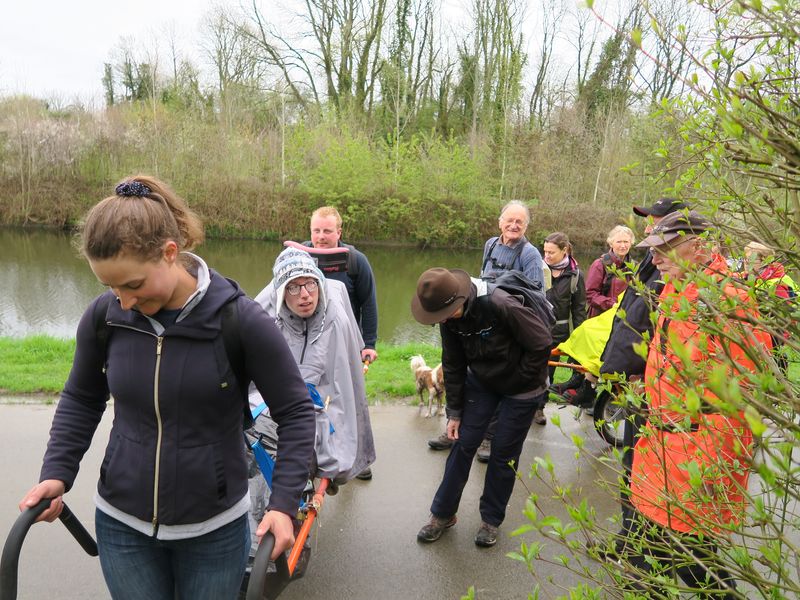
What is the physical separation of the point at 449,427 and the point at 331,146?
25584 millimetres

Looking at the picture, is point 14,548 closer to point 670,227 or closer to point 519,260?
point 670,227

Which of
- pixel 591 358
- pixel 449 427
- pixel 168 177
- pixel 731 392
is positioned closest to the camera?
pixel 731 392

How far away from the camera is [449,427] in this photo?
3846mm

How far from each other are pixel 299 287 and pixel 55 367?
538 centimetres

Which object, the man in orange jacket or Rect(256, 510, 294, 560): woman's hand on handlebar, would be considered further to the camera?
Rect(256, 510, 294, 560): woman's hand on handlebar

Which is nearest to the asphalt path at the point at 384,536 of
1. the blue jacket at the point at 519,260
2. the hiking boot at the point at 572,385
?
the hiking boot at the point at 572,385

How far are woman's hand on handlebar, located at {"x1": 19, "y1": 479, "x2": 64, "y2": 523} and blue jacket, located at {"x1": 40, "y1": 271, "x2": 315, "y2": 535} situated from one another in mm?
30

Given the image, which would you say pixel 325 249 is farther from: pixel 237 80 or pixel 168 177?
pixel 237 80

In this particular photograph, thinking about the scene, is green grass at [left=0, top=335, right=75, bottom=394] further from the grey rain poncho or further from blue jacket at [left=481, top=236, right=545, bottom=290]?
blue jacket at [left=481, top=236, right=545, bottom=290]

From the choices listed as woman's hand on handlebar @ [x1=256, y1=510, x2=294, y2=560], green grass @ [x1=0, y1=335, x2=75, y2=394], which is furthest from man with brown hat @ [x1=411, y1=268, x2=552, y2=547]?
green grass @ [x1=0, y1=335, x2=75, y2=394]

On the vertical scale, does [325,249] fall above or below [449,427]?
above

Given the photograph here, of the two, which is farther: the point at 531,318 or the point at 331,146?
the point at 331,146

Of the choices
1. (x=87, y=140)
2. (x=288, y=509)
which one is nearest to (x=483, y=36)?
(x=87, y=140)

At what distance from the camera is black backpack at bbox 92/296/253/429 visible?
6.29 feet
